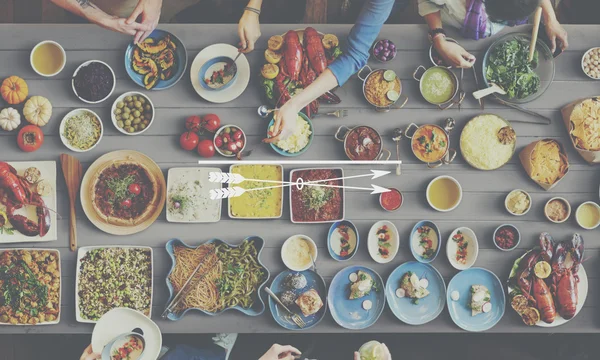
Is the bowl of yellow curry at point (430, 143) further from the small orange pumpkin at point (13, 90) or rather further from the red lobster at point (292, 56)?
the small orange pumpkin at point (13, 90)

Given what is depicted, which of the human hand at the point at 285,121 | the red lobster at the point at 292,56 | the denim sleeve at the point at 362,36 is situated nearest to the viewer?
the denim sleeve at the point at 362,36

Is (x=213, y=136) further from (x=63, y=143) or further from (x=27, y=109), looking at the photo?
(x=27, y=109)

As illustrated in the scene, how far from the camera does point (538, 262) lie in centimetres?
312

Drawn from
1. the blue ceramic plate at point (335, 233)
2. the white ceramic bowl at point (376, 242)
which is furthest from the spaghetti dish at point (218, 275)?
the white ceramic bowl at point (376, 242)

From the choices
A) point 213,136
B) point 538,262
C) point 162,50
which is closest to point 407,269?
point 538,262

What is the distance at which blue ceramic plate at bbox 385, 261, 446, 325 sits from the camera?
313 cm

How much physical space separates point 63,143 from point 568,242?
11.3 feet

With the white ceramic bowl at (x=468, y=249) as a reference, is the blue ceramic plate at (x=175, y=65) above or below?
above

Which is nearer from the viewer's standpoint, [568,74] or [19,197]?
[19,197]

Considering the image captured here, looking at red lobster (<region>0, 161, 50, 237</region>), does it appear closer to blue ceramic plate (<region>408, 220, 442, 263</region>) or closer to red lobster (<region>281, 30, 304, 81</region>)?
red lobster (<region>281, 30, 304, 81</region>)

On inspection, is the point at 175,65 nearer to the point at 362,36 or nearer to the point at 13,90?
the point at 13,90

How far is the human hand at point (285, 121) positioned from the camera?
270 cm

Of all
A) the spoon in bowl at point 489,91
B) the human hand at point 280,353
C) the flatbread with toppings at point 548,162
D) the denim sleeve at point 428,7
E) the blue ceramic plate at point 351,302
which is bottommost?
the human hand at point 280,353

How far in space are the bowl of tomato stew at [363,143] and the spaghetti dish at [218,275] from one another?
0.90 m
